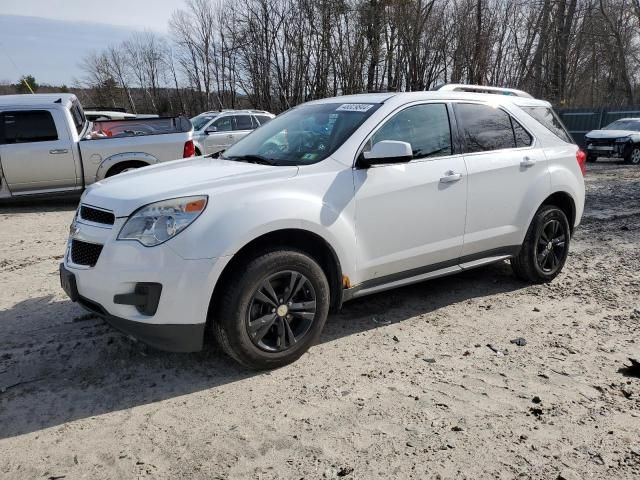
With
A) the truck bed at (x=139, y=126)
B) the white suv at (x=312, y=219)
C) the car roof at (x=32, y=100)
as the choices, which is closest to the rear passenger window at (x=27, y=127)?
the car roof at (x=32, y=100)

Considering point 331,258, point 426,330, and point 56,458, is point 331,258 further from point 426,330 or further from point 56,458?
point 56,458

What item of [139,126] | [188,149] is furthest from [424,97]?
[139,126]

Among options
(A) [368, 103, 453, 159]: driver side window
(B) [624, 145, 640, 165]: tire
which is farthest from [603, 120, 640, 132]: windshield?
(A) [368, 103, 453, 159]: driver side window

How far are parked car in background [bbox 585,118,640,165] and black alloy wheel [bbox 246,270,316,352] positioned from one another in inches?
707

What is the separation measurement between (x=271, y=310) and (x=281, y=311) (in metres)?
0.07

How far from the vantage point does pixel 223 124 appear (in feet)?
47.4

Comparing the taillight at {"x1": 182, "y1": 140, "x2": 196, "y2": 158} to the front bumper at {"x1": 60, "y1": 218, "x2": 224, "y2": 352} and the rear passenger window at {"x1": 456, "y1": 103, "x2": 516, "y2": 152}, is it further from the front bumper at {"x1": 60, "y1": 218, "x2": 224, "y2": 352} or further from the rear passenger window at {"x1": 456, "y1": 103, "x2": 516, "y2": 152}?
the front bumper at {"x1": 60, "y1": 218, "x2": 224, "y2": 352}

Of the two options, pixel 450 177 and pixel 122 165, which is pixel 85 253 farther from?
pixel 122 165

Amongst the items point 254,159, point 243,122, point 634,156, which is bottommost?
point 634,156

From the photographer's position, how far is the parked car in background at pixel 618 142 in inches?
682

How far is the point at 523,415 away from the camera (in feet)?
9.23

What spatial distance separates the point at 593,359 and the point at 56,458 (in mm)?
3377

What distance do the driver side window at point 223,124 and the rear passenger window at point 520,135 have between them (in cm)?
1099

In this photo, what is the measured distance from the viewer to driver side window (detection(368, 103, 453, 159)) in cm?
379
